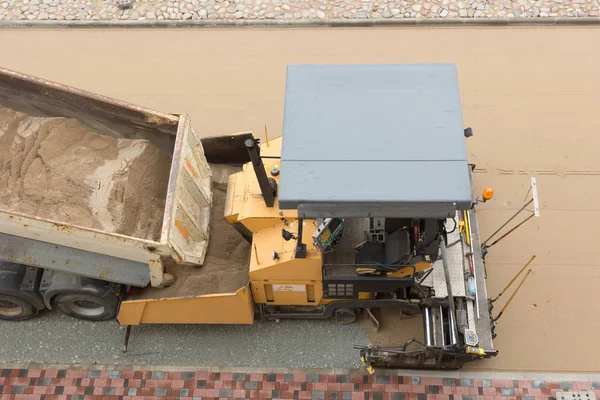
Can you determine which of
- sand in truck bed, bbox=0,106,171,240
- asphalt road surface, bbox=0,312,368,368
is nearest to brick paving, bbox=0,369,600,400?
asphalt road surface, bbox=0,312,368,368

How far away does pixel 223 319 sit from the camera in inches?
308

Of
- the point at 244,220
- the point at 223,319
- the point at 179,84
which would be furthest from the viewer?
the point at 179,84

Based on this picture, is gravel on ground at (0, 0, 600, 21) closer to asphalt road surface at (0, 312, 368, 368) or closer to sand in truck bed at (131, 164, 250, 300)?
sand in truck bed at (131, 164, 250, 300)

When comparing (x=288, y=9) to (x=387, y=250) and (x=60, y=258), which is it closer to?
(x=387, y=250)

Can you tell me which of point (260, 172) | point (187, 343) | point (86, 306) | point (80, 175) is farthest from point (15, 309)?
point (260, 172)

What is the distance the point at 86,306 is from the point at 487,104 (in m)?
8.19

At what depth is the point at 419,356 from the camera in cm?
757

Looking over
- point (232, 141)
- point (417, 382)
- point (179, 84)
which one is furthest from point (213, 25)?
point (417, 382)

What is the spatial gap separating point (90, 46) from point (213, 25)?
2.75m

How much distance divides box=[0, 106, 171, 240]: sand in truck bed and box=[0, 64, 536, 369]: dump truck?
0.81 feet

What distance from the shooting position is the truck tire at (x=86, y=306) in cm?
782

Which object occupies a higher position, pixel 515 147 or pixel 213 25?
pixel 213 25

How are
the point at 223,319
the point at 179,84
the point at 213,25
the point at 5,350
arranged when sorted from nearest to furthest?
the point at 223,319
the point at 5,350
the point at 179,84
the point at 213,25

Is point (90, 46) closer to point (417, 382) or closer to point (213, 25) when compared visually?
point (213, 25)
